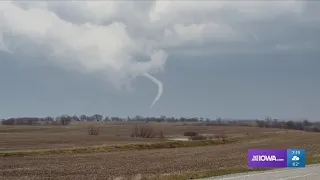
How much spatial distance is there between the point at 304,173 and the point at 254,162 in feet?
17.0

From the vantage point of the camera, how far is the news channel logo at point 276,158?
34.0 m

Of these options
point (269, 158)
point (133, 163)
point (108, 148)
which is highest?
point (269, 158)

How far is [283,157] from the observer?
34281 mm

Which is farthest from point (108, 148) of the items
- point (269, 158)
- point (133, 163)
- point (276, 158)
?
point (276, 158)

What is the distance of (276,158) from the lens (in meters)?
34.1

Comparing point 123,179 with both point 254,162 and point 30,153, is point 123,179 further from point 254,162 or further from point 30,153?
point 30,153

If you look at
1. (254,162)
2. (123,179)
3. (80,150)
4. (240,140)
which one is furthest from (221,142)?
(123,179)

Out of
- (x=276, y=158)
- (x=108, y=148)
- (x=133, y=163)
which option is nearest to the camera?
(x=276, y=158)

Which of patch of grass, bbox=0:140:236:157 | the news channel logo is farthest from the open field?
the news channel logo

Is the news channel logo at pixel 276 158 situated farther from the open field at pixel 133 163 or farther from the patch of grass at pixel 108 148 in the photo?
the patch of grass at pixel 108 148

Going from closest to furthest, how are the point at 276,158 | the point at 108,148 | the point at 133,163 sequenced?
the point at 276,158 < the point at 133,163 < the point at 108,148

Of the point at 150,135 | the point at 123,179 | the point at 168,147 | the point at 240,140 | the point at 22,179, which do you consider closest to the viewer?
the point at 123,179

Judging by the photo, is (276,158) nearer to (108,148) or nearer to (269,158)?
(269,158)

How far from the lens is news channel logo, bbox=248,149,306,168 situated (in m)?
34.0
